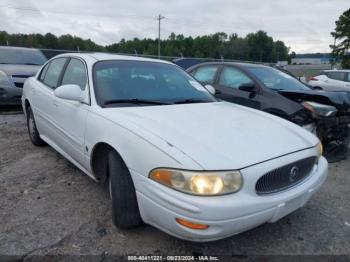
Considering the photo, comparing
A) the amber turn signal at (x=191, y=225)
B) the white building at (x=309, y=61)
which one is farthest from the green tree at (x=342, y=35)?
the amber turn signal at (x=191, y=225)

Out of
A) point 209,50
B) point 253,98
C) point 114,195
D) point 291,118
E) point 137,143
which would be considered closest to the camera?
point 137,143

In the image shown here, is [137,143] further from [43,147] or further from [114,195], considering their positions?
[43,147]

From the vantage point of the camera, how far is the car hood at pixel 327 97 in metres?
4.61

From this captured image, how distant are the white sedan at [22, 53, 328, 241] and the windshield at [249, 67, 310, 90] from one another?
2.19 metres

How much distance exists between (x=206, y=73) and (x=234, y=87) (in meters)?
0.90

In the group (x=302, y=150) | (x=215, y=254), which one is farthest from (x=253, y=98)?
(x=215, y=254)

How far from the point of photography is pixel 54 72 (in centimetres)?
430

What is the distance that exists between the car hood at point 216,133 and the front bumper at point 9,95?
18.0 feet

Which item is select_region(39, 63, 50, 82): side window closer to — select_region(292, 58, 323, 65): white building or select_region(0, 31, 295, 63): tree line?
select_region(0, 31, 295, 63): tree line

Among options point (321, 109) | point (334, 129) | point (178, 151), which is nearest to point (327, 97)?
point (321, 109)

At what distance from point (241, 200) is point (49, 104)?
2760 mm

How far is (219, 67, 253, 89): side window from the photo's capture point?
5570 mm

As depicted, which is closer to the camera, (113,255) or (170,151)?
(170,151)

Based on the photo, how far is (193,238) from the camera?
215 centimetres
